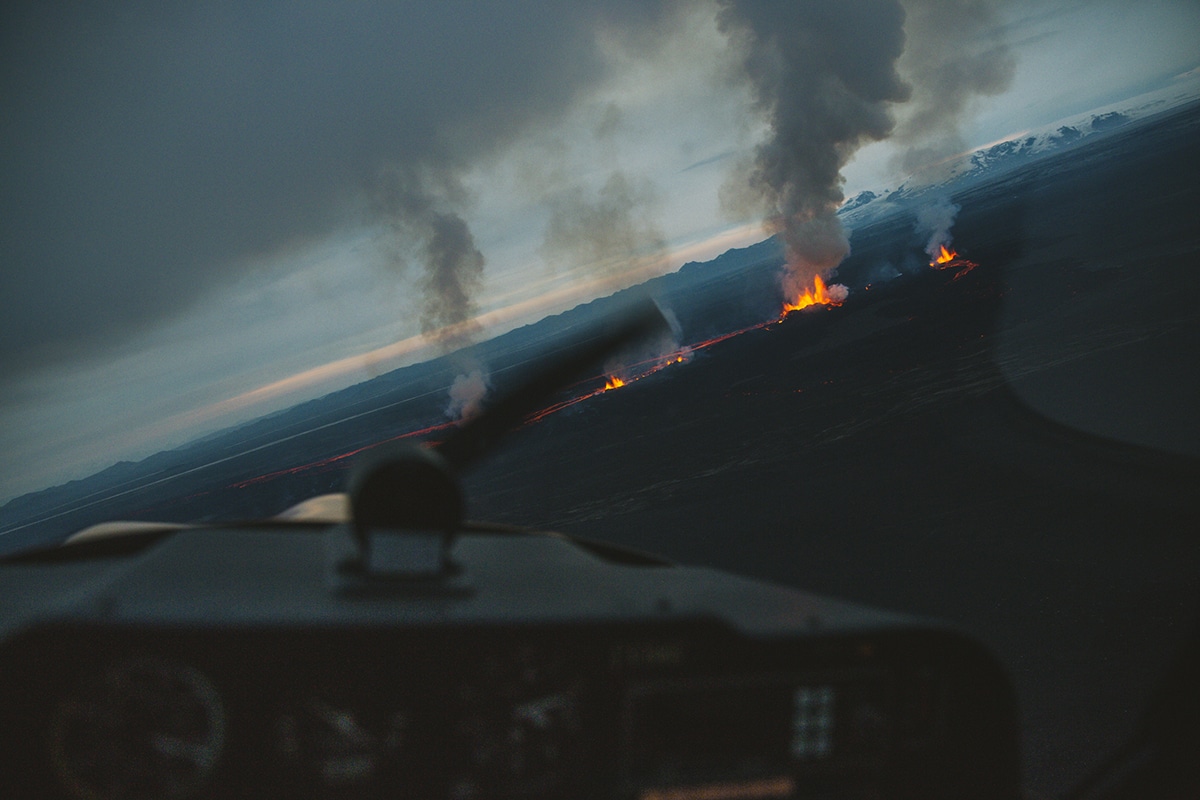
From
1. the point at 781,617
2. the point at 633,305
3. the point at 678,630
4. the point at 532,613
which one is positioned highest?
the point at 633,305

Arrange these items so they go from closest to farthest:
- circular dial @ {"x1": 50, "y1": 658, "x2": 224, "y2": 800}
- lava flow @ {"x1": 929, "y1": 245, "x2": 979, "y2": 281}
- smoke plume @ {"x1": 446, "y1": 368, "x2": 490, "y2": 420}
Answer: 1. circular dial @ {"x1": 50, "y1": 658, "x2": 224, "y2": 800}
2. lava flow @ {"x1": 929, "y1": 245, "x2": 979, "y2": 281}
3. smoke plume @ {"x1": 446, "y1": 368, "x2": 490, "y2": 420}

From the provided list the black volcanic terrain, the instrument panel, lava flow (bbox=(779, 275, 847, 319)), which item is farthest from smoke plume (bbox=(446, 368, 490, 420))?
the instrument panel

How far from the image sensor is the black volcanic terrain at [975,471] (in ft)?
20.3

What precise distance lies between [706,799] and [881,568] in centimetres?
781

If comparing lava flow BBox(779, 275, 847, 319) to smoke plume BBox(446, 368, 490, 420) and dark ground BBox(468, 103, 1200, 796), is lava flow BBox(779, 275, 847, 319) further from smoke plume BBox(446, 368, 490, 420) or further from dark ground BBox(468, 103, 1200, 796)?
smoke plume BBox(446, 368, 490, 420)

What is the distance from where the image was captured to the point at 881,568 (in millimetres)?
8430

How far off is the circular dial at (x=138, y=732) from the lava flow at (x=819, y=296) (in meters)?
45.5

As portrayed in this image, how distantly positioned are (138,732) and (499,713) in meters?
0.71

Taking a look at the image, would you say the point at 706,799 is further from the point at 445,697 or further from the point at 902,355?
the point at 902,355

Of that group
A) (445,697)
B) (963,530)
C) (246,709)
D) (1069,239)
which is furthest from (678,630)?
(1069,239)

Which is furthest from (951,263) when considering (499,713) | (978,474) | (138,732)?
(138,732)

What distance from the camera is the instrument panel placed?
1.24 meters

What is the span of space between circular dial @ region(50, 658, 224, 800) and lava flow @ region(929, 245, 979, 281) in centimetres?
4445

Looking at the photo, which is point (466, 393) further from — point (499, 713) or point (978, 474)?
point (499, 713)
